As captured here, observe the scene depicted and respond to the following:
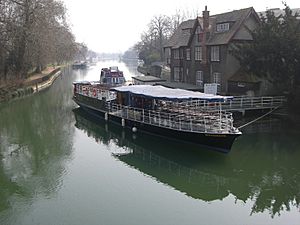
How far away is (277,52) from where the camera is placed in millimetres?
32219

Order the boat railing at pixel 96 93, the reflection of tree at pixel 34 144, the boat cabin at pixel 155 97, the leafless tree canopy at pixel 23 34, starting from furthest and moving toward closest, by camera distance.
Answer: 1. the leafless tree canopy at pixel 23 34
2. the boat railing at pixel 96 93
3. the boat cabin at pixel 155 97
4. the reflection of tree at pixel 34 144

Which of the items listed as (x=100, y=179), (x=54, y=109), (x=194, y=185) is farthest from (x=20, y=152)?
(x=54, y=109)

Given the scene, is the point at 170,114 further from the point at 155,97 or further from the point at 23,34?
the point at 23,34

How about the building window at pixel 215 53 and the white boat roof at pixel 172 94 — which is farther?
the building window at pixel 215 53

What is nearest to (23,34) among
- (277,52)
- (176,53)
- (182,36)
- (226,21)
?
(176,53)

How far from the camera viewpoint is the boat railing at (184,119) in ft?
76.9

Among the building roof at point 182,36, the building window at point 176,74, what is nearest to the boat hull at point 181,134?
the building roof at point 182,36

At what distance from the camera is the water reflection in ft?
61.4

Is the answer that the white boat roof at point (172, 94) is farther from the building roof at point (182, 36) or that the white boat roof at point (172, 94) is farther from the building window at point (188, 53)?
the building roof at point (182, 36)

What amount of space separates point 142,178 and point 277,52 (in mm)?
18155

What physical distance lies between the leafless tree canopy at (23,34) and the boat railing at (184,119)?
24.1 metres

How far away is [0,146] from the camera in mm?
26453

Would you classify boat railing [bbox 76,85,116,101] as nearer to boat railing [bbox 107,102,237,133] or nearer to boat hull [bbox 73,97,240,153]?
boat hull [bbox 73,97,240,153]

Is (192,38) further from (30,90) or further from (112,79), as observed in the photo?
(30,90)
